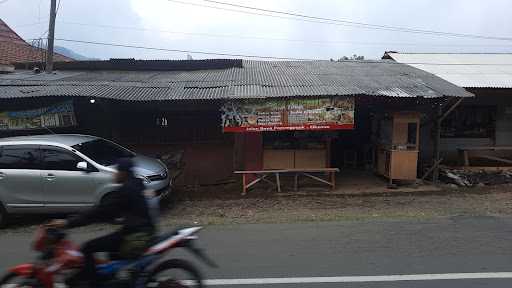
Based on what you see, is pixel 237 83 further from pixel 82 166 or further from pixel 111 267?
pixel 111 267

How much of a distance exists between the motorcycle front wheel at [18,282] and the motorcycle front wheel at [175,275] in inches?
37.7

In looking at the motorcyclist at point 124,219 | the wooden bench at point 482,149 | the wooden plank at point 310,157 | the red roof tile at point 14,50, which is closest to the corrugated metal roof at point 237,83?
the wooden plank at point 310,157

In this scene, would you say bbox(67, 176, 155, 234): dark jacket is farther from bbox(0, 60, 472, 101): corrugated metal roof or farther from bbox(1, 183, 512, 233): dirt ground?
bbox(0, 60, 472, 101): corrugated metal roof

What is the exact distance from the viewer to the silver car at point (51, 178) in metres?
Answer: 9.33

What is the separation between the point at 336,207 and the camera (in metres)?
10.2

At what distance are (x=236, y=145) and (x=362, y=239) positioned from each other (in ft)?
21.2

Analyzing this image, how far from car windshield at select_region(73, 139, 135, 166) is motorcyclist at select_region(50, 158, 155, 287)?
5369mm

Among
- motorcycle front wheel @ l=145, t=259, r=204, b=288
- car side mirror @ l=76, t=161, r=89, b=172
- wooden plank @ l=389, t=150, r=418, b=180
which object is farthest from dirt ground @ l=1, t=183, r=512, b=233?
motorcycle front wheel @ l=145, t=259, r=204, b=288

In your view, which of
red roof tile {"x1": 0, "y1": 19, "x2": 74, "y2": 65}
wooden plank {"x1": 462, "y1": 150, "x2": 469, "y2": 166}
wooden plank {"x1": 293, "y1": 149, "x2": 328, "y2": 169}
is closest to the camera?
wooden plank {"x1": 293, "y1": 149, "x2": 328, "y2": 169}

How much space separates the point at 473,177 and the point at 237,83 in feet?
21.2

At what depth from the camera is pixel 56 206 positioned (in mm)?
9414

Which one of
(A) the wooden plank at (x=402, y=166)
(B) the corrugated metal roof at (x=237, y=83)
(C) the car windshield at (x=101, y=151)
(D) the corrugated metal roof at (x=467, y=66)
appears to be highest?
(D) the corrugated metal roof at (x=467, y=66)

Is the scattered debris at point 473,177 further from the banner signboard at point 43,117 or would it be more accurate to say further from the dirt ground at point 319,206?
the banner signboard at point 43,117

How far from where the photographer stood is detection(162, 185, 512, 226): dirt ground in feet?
30.1
